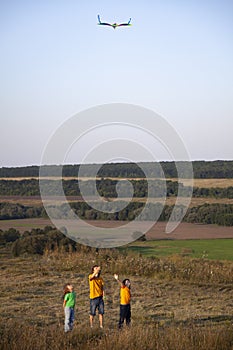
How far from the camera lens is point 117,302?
62.7 feet

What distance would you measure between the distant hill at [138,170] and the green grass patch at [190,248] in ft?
99.5

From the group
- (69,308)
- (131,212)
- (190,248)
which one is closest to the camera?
(69,308)

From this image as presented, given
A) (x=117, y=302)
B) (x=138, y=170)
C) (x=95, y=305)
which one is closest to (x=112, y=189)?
(x=138, y=170)

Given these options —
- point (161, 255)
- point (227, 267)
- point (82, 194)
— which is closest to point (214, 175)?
point (82, 194)

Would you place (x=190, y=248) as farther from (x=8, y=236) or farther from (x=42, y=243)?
(x=8, y=236)

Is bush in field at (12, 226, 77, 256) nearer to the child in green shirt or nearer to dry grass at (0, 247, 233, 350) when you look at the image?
dry grass at (0, 247, 233, 350)

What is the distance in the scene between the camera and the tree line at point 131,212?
45.0 metres

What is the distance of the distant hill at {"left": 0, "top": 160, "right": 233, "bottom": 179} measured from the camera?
220ft

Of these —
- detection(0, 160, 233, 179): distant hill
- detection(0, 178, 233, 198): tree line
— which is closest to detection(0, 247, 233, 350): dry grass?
detection(0, 178, 233, 198): tree line

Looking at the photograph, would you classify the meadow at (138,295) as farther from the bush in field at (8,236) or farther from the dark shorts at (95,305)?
the bush in field at (8,236)

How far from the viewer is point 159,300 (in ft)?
63.2

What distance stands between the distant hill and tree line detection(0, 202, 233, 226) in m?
14.2

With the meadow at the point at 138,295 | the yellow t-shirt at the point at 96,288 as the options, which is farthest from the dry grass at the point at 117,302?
the yellow t-shirt at the point at 96,288

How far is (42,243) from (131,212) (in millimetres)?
16026
